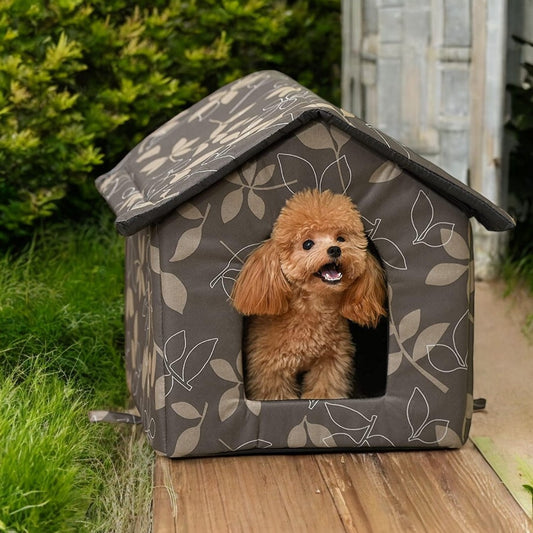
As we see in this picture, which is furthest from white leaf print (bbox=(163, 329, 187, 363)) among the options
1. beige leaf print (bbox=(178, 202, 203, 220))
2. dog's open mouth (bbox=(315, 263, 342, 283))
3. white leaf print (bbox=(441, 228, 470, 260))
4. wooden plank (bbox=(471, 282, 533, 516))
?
wooden plank (bbox=(471, 282, 533, 516))

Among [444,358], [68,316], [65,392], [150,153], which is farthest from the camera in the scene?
[68,316]

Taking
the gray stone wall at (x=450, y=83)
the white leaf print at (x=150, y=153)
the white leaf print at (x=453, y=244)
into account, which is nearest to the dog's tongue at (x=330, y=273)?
the white leaf print at (x=453, y=244)

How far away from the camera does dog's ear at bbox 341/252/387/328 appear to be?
2945 millimetres

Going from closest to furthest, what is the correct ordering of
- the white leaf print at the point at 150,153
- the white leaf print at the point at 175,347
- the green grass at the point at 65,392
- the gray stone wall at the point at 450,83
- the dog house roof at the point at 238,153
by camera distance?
the green grass at the point at 65,392 → the dog house roof at the point at 238,153 → the white leaf print at the point at 175,347 → the white leaf print at the point at 150,153 → the gray stone wall at the point at 450,83

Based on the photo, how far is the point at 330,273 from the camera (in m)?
2.91

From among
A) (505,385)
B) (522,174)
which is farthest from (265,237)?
(522,174)

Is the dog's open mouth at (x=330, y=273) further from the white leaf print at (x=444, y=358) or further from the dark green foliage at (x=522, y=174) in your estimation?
the dark green foliage at (x=522, y=174)

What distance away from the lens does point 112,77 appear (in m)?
5.00

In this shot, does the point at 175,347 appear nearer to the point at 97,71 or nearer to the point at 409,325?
the point at 409,325

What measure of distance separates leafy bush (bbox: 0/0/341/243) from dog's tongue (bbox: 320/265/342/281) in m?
2.01

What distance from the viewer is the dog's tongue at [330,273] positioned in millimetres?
2900

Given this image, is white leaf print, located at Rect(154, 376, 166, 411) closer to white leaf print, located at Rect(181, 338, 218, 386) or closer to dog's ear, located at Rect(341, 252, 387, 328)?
white leaf print, located at Rect(181, 338, 218, 386)

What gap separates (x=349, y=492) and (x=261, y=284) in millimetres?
631

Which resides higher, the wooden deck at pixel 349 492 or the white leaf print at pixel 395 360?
the white leaf print at pixel 395 360
